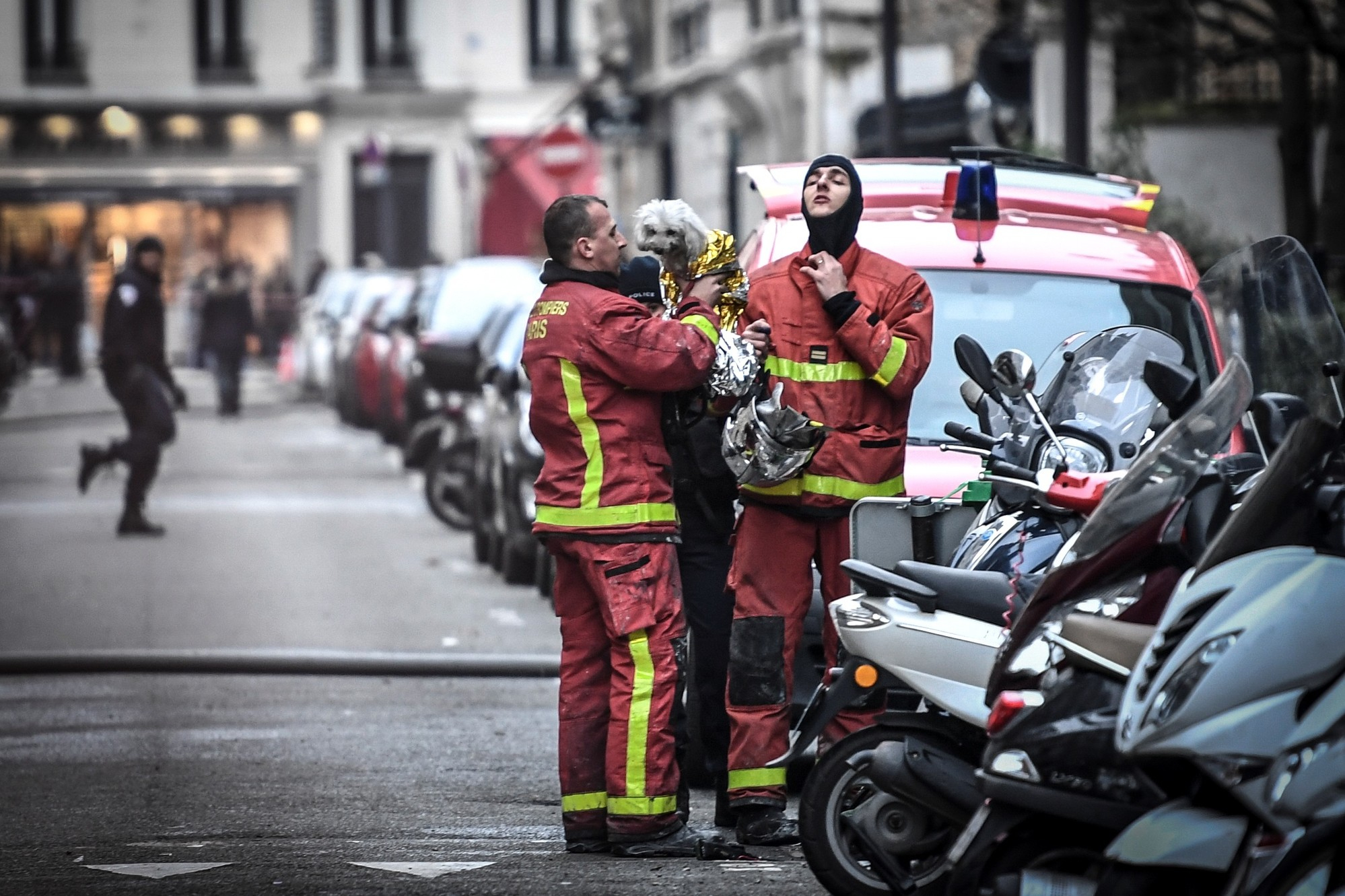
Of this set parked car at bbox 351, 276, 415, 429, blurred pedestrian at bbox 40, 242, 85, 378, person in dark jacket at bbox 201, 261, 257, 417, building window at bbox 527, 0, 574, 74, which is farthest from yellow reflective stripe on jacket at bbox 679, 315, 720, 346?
building window at bbox 527, 0, 574, 74

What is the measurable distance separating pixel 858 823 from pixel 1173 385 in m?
1.34

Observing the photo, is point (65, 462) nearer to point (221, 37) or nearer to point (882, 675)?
point (882, 675)

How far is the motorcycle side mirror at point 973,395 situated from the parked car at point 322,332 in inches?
962

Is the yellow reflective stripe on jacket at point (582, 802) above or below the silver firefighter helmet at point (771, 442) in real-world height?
below

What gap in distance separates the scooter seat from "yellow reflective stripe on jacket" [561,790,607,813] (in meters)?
1.40

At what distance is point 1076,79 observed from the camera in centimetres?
1367

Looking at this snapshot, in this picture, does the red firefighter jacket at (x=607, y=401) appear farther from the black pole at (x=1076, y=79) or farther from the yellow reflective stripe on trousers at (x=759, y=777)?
the black pole at (x=1076, y=79)

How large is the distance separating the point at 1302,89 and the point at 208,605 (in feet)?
33.4

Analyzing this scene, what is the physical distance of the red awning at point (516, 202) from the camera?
146ft

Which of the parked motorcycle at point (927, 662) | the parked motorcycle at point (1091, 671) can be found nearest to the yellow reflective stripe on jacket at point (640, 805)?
the parked motorcycle at point (927, 662)

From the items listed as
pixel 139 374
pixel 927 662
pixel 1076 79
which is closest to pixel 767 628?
pixel 927 662

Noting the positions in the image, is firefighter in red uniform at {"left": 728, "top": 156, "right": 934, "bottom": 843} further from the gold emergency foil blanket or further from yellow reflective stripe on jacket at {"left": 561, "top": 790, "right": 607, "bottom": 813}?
yellow reflective stripe on jacket at {"left": 561, "top": 790, "right": 607, "bottom": 813}

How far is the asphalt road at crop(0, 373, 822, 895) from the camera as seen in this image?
6477 millimetres

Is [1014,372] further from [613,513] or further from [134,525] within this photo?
[134,525]
